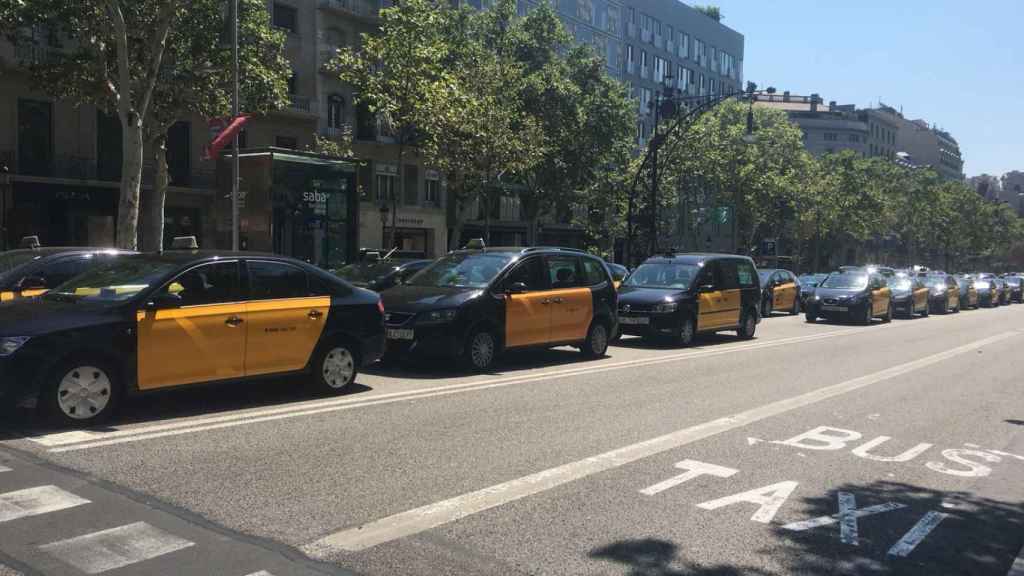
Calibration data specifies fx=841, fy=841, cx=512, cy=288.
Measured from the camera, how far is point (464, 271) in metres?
12.1

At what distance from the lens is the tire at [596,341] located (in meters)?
13.3

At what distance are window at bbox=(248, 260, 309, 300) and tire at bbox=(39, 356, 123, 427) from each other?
5.19 ft

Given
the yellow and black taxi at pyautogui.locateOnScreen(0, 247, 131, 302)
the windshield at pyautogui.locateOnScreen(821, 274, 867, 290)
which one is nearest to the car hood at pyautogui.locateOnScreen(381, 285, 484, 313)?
the yellow and black taxi at pyautogui.locateOnScreen(0, 247, 131, 302)

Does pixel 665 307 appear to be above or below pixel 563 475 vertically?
above

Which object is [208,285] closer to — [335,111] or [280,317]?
[280,317]

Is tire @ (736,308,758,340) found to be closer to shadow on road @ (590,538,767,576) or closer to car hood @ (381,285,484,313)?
car hood @ (381,285,484,313)

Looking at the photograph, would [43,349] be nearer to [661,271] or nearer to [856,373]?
[856,373]

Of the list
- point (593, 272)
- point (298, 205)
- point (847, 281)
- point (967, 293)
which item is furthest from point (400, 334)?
point (967, 293)

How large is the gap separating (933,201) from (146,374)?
87.7 m

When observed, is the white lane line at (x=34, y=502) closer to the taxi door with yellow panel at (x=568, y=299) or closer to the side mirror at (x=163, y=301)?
the side mirror at (x=163, y=301)

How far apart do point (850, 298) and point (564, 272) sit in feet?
48.1

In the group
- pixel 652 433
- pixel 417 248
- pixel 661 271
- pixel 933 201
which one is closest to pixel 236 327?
pixel 652 433

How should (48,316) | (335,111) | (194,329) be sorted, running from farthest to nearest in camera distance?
1. (335,111)
2. (194,329)
3. (48,316)

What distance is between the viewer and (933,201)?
82.4m
